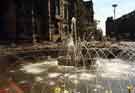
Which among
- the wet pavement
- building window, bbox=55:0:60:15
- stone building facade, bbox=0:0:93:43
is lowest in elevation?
the wet pavement

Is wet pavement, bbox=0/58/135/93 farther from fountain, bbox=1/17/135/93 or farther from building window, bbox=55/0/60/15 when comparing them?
building window, bbox=55/0/60/15

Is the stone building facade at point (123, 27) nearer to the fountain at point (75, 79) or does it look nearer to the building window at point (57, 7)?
the building window at point (57, 7)

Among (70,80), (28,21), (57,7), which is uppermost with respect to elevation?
(57,7)

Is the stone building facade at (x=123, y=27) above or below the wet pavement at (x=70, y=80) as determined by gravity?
above

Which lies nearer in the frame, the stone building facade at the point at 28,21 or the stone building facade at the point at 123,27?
the stone building facade at the point at 28,21

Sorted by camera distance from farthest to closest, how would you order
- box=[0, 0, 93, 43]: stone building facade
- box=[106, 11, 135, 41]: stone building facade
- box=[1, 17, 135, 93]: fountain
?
box=[106, 11, 135, 41]: stone building facade
box=[0, 0, 93, 43]: stone building facade
box=[1, 17, 135, 93]: fountain

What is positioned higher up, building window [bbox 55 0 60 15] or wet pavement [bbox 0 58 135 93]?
building window [bbox 55 0 60 15]

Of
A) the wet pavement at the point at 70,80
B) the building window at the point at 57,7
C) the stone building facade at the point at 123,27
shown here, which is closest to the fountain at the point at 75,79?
the wet pavement at the point at 70,80

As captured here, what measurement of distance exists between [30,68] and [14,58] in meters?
3.96

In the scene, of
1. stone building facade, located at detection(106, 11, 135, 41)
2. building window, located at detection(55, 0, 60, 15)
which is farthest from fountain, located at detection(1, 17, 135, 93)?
stone building facade, located at detection(106, 11, 135, 41)

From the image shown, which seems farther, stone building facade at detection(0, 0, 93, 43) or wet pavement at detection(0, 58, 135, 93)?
stone building facade at detection(0, 0, 93, 43)

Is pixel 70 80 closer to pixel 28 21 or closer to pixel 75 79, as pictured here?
pixel 75 79

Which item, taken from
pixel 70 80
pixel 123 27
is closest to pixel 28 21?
pixel 70 80

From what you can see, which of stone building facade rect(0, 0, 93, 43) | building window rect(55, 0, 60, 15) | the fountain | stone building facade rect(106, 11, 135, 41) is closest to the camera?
the fountain
